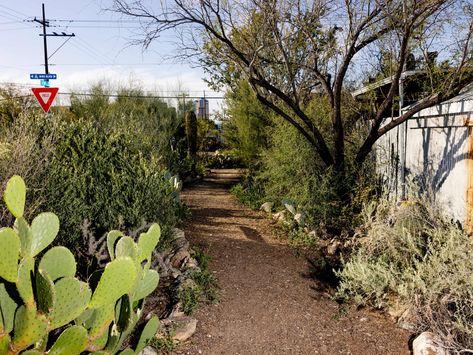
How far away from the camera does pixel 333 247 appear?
6.63 m

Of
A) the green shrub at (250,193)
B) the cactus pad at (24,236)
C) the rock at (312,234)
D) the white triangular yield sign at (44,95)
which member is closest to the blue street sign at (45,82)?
the white triangular yield sign at (44,95)

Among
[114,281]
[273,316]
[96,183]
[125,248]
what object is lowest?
[273,316]

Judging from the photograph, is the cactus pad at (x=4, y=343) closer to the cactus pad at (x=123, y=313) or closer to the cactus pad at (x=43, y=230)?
the cactus pad at (x=43, y=230)

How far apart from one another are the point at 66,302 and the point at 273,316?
2.59m

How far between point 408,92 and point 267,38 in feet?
10.7

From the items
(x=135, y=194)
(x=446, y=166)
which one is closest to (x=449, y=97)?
(x=446, y=166)

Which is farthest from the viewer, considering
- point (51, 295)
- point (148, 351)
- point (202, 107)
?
point (202, 107)

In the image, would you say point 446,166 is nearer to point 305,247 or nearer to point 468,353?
point 305,247

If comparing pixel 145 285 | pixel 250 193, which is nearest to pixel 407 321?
pixel 145 285

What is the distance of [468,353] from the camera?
12.1 ft

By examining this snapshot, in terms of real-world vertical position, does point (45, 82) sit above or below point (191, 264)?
above

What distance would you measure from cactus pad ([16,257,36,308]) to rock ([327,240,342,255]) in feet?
15.6

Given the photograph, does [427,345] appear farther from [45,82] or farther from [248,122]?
[45,82]

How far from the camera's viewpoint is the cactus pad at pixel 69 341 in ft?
8.52
